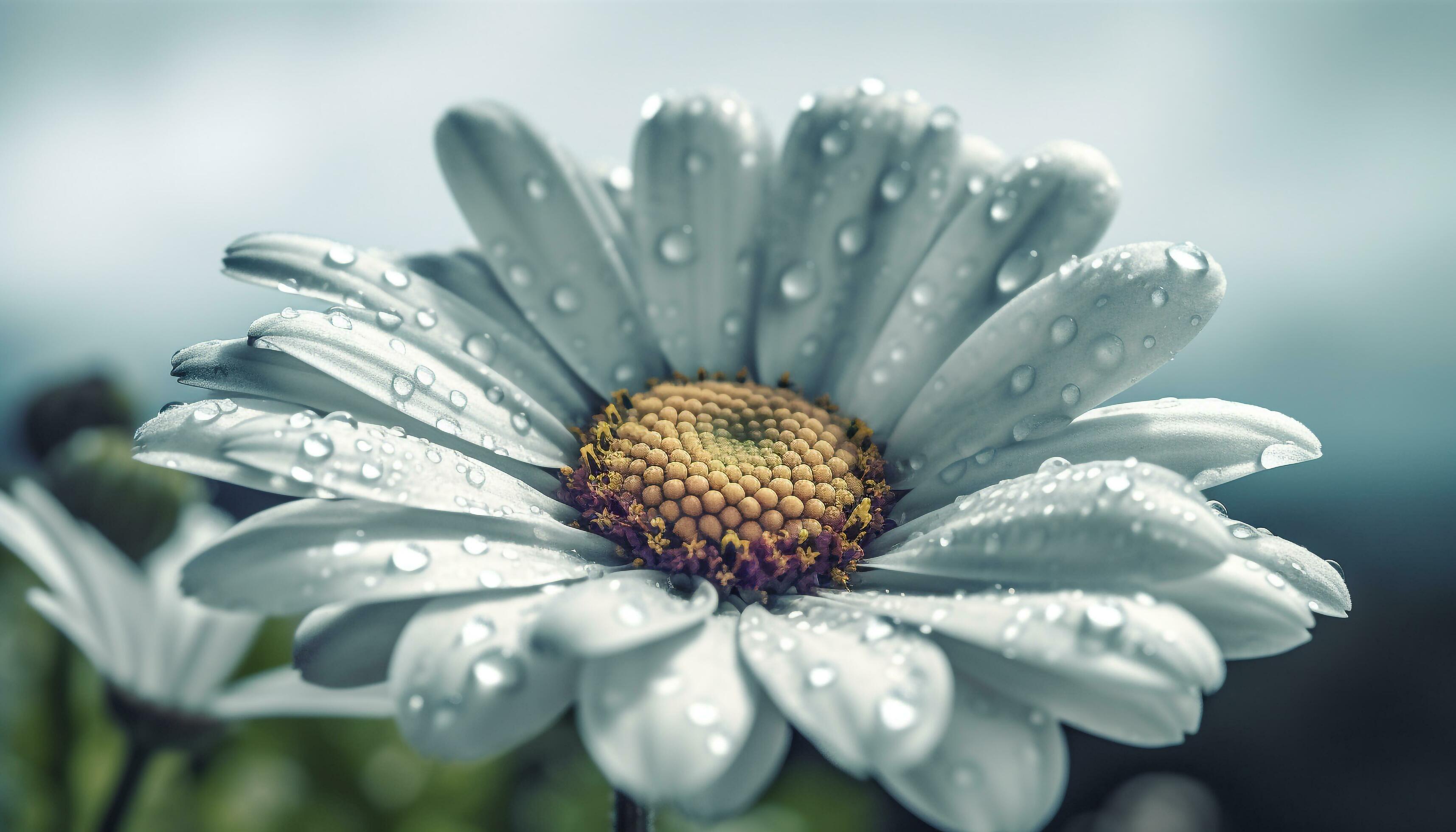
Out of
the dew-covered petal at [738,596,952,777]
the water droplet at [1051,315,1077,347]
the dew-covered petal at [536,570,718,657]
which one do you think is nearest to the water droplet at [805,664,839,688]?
the dew-covered petal at [738,596,952,777]

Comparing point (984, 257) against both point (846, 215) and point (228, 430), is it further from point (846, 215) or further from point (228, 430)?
point (228, 430)

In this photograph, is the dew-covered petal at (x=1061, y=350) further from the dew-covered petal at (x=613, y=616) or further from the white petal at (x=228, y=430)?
the white petal at (x=228, y=430)

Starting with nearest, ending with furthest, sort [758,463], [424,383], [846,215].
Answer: [424,383], [758,463], [846,215]

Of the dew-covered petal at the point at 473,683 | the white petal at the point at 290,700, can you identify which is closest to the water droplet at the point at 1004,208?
the dew-covered petal at the point at 473,683

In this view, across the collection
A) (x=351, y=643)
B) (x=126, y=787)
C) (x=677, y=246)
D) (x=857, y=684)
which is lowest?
(x=126, y=787)

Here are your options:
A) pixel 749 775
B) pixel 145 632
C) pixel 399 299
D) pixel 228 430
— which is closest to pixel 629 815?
pixel 749 775
